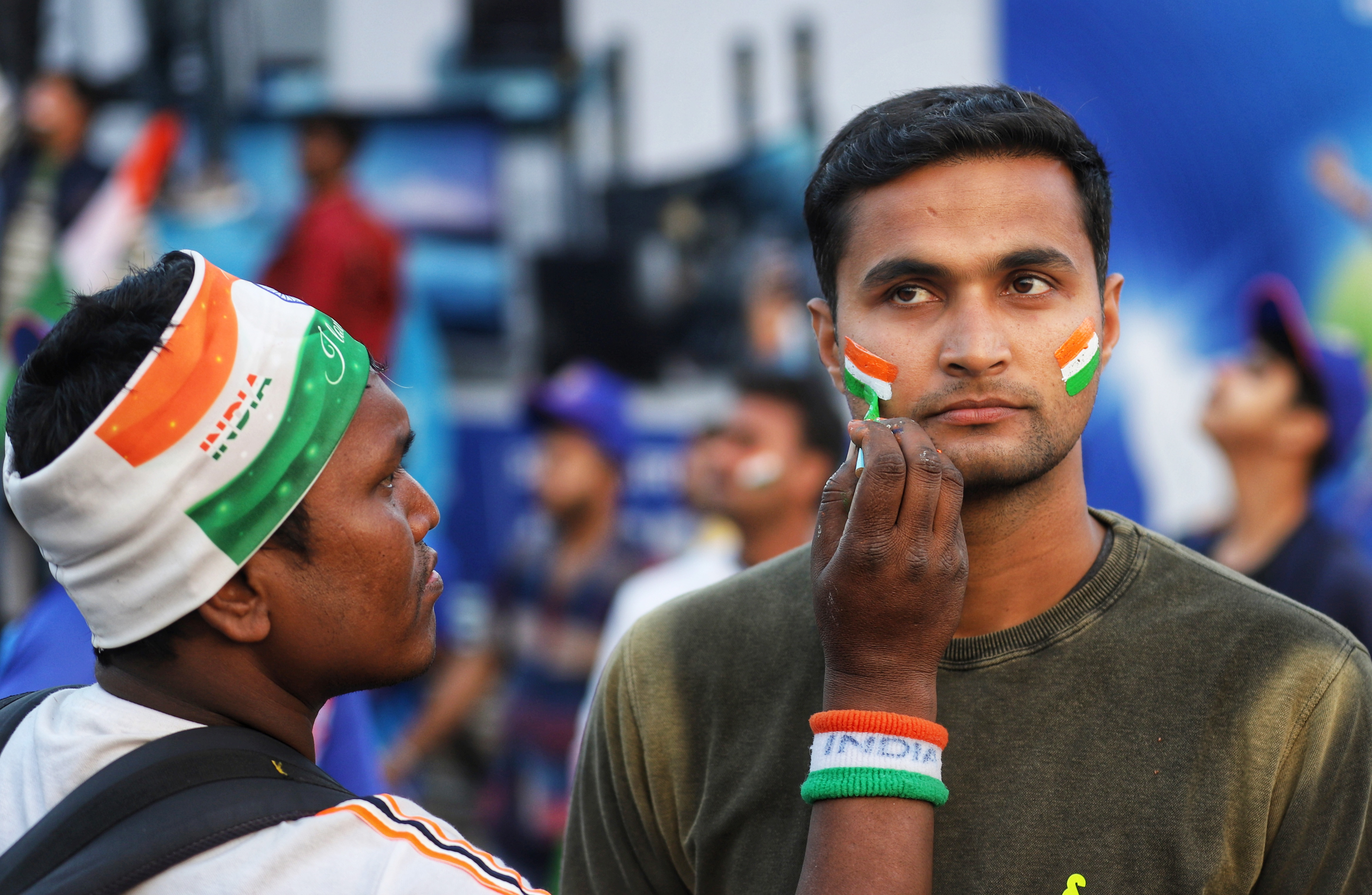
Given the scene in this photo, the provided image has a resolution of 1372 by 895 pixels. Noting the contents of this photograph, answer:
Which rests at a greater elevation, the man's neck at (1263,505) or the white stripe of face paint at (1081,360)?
the white stripe of face paint at (1081,360)

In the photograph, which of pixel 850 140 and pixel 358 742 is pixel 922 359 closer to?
pixel 850 140

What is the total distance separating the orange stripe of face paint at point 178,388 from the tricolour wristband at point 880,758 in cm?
95

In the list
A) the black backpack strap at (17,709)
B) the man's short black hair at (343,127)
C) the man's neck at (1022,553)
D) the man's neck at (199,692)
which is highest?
the man's short black hair at (343,127)

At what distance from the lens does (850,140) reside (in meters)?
2.10

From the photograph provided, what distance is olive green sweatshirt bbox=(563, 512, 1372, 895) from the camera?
66.9 inches

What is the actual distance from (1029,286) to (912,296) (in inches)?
7.3

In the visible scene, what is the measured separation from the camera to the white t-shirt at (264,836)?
146 cm

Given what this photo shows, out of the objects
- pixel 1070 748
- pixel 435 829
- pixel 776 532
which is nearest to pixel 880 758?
pixel 1070 748

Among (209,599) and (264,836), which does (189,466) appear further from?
(264,836)

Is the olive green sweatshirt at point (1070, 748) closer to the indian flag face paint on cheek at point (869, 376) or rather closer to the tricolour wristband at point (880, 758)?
the tricolour wristband at point (880, 758)

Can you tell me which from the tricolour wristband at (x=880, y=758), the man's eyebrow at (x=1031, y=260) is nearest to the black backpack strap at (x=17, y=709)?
the tricolour wristband at (x=880, y=758)

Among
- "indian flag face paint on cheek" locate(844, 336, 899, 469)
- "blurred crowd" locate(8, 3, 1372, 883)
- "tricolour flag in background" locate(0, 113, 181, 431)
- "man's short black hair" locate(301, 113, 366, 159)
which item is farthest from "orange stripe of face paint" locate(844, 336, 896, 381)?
"tricolour flag in background" locate(0, 113, 181, 431)

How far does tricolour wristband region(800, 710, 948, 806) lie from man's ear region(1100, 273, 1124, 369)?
0.81 m

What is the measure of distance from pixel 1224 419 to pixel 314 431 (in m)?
4.23
